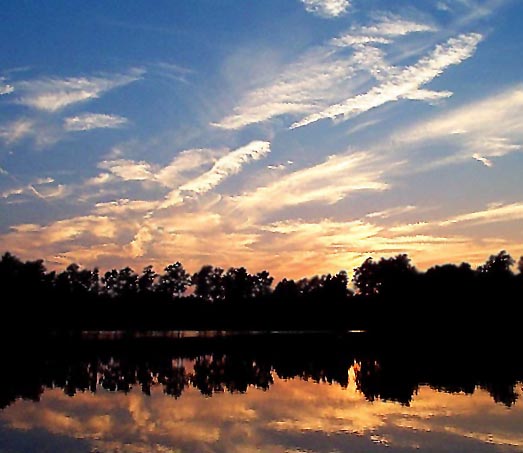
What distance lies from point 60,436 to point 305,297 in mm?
136914

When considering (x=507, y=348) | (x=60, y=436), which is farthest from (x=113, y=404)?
(x=507, y=348)

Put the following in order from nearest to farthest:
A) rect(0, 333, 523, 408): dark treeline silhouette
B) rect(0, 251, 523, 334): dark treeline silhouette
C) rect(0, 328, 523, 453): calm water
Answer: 1. rect(0, 328, 523, 453): calm water
2. rect(0, 333, 523, 408): dark treeline silhouette
3. rect(0, 251, 523, 334): dark treeline silhouette

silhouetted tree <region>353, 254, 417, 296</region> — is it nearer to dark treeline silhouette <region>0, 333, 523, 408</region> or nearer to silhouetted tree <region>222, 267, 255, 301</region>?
silhouetted tree <region>222, 267, 255, 301</region>

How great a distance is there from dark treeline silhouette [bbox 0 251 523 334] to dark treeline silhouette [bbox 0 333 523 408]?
34190 millimetres

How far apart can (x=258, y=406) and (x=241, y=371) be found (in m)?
14.5

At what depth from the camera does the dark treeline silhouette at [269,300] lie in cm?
8994

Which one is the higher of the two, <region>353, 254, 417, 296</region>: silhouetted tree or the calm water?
<region>353, 254, 417, 296</region>: silhouetted tree

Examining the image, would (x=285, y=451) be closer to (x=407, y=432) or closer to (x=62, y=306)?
(x=407, y=432)

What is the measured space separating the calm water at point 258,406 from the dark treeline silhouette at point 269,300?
45766 mm

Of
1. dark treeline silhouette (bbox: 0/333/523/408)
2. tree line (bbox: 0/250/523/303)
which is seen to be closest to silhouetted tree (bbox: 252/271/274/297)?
tree line (bbox: 0/250/523/303)

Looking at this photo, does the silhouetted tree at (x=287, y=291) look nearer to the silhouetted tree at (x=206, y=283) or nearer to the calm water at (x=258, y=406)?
the silhouetted tree at (x=206, y=283)

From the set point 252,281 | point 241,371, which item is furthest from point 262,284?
point 241,371

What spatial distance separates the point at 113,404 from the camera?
26.3 meters

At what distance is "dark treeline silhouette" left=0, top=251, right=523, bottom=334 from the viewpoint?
89938 millimetres
